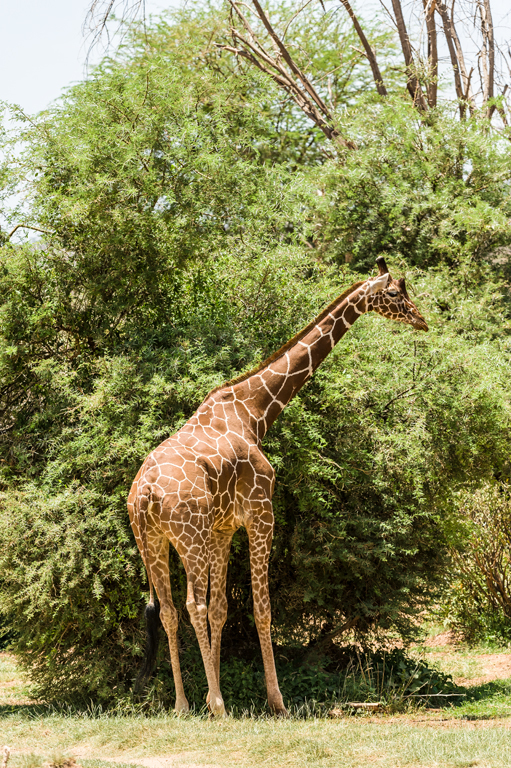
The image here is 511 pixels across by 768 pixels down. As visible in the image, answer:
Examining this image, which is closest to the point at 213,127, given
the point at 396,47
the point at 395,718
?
the point at 395,718

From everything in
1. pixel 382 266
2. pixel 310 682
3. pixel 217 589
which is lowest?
pixel 310 682

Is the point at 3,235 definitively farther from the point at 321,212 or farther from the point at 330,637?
the point at 321,212

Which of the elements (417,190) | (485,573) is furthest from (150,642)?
(417,190)

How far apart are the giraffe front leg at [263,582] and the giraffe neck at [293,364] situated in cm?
91

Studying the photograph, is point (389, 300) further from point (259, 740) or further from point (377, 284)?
point (259, 740)

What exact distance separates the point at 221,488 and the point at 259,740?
226cm

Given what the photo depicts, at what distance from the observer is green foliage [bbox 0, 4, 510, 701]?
8.80m

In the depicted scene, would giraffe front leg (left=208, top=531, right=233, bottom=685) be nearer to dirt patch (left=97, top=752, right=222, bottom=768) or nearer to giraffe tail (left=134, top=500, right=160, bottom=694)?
giraffe tail (left=134, top=500, right=160, bottom=694)

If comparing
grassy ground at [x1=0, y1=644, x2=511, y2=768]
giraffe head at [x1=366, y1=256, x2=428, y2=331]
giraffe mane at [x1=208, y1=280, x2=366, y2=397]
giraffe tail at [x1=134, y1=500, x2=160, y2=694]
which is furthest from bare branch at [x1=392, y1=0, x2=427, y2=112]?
giraffe tail at [x1=134, y1=500, x2=160, y2=694]

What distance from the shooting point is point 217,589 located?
7777 mm

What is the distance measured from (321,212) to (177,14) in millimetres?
9851

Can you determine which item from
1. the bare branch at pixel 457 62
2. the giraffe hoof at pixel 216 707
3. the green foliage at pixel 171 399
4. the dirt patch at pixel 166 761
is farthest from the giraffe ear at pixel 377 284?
the bare branch at pixel 457 62

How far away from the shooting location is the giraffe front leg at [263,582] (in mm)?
7570

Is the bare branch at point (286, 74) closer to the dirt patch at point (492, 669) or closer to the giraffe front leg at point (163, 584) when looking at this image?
the dirt patch at point (492, 669)
